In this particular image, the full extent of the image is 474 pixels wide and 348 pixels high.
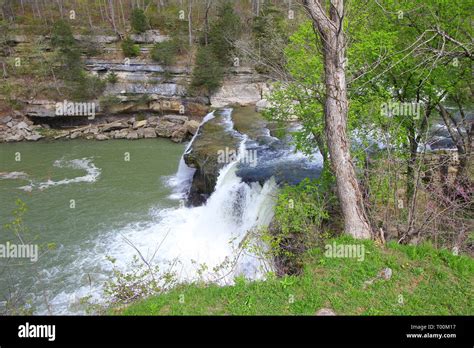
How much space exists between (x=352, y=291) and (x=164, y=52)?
2889 cm

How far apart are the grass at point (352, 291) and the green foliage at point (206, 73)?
25.5 m

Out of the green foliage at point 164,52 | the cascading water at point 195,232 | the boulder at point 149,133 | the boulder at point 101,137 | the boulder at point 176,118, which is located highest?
the green foliage at point 164,52

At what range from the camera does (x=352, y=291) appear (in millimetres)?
5086

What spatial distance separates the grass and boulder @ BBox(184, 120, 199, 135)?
67.8 ft

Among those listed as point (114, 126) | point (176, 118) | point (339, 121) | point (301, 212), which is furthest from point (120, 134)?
point (339, 121)

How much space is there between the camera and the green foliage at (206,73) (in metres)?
29.0

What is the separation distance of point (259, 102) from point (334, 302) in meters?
24.2

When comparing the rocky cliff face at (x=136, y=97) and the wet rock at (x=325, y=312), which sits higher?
the rocky cliff face at (x=136, y=97)

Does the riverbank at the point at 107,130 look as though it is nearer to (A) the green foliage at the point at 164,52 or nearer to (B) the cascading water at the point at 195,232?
(A) the green foliage at the point at 164,52

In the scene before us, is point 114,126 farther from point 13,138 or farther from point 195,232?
point 195,232

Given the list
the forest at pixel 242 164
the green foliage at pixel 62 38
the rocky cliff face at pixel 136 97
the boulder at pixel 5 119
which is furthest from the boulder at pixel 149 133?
the boulder at pixel 5 119

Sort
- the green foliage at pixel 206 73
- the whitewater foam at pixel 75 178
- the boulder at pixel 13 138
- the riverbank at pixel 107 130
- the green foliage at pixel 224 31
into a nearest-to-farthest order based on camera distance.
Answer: the whitewater foam at pixel 75 178, the boulder at pixel 13 138, the riverbank at pixel 107 130, the green foliage at pixel 206 73, the green foliage at pixel 224 31
